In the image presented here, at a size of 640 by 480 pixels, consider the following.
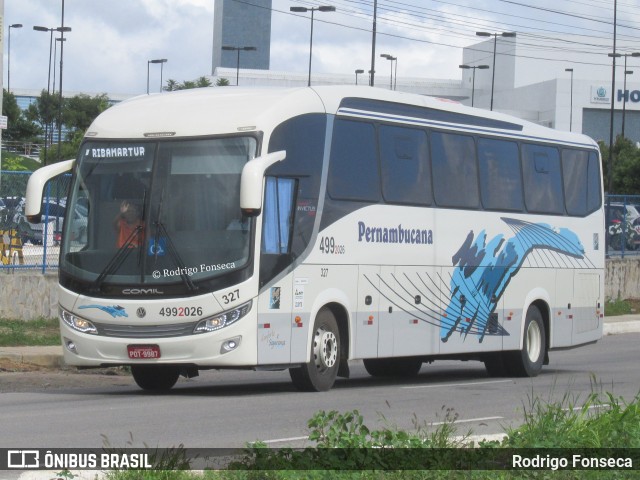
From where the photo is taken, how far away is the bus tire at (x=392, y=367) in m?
19.5

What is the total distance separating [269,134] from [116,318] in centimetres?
262

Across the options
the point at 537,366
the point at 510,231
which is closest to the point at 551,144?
the point at 510,231

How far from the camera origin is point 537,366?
1997 centimetres

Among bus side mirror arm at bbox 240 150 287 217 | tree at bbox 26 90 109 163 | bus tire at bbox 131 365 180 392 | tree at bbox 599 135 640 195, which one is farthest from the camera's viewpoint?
tree at bbox 26 90 109 163

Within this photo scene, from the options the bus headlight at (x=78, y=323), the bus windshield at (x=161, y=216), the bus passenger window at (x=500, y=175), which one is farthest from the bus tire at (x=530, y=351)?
the bus headlight at (x=78, y=323)

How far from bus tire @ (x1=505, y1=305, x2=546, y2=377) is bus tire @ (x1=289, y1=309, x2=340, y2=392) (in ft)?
15.3

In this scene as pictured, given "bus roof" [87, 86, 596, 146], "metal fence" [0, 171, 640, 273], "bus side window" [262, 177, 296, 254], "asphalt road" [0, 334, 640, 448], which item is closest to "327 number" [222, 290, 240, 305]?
"bus side window" [262, 177, 296, 254]

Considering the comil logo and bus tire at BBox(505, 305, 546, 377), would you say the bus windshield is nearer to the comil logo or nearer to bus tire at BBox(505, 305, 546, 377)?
the comil logo

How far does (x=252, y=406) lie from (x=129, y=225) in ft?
8.31

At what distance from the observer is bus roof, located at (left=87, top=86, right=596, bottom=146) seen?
48.6ft

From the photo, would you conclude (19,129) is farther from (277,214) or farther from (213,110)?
(277,214)

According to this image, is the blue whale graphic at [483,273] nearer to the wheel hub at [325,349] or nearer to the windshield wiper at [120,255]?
the wheel hub at [325,349]

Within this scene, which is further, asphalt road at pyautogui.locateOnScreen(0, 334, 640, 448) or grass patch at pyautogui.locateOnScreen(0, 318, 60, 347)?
grass patch at pyautogui.locateOnScreen(0, 318, 60, 347)

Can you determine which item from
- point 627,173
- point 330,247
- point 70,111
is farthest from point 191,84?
point 330,247
